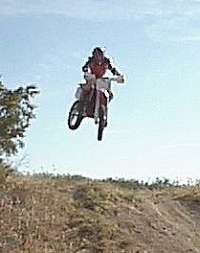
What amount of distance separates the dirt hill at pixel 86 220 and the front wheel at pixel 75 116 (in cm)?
783

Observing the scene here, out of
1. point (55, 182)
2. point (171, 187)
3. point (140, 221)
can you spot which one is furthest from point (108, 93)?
point (171, 187)

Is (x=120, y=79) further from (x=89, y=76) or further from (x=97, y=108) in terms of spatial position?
(x=97, y=108)

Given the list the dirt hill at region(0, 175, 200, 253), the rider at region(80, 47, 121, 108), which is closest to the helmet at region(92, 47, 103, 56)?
the rider at region(80, 47, 121, 108)

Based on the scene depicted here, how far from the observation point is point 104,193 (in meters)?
27.0

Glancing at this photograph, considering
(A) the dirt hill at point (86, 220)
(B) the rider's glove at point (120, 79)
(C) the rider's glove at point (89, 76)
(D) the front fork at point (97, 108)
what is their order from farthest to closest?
(A) the dirt hill at point (86, 220) < (D) the front fork at point (97, 108) < (C) the rider's glove at point (89, 76) < (B) the rider's glove at point (120, 79)

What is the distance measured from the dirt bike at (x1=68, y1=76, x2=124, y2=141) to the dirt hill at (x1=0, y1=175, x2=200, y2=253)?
7.99 m

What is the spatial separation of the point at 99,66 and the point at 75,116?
1.29 metres

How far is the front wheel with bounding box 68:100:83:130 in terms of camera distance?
49.1 feet

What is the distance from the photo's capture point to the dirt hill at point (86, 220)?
23438mm

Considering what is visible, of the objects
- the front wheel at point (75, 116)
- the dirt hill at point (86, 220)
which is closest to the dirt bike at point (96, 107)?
the front wheel at point (75, 116)

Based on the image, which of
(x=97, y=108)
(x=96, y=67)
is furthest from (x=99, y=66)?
(x=97, y=108)

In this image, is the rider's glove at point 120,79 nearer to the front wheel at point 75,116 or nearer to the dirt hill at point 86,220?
the front wheel at point 75,116

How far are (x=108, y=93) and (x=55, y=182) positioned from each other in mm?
13692

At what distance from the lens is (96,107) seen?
1468 cm
